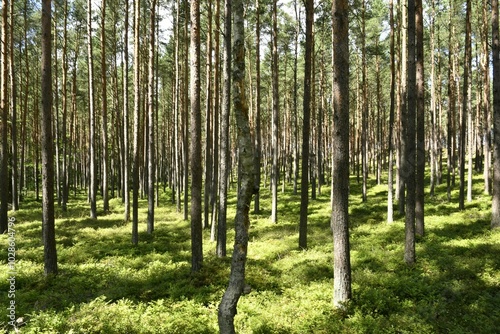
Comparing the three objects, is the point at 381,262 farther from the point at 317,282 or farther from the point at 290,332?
the point at 290,332

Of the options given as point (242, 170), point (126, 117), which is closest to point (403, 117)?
point (242, 170)

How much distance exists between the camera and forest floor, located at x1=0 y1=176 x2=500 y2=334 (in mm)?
6570

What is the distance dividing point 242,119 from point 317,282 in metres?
5.77

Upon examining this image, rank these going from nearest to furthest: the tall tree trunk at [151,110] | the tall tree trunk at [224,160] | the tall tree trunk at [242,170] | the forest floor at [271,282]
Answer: the tall tree trunk at [242,170] < the forest floor at [271,282] < the tall tree trunk at [224,160] < the tall tree trunk at [151,110]

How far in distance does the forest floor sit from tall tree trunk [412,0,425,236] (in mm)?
1284

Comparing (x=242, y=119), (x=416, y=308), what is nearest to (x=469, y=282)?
(x=416, y=308)

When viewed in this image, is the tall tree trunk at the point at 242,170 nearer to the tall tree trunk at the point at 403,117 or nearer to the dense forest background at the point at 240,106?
the dense forest background at the point at 240,106

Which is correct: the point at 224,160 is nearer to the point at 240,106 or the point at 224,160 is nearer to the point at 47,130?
the point at 47,130

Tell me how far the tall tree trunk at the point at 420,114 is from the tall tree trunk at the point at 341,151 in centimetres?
455

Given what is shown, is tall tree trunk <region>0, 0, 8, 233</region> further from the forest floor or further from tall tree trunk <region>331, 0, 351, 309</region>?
tall tree trunk <region>331, 0, 351, 309</region>

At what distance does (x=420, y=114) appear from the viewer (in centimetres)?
1084

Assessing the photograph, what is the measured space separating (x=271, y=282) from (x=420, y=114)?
7.78 meters

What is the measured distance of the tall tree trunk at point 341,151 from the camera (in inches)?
283

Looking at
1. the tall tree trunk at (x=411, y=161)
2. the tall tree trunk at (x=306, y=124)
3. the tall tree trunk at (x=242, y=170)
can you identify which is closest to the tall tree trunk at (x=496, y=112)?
the tall tree trunk at (x=411, y=161)
